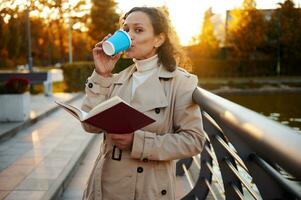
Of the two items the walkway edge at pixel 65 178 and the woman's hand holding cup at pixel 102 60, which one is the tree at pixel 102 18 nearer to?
the walkway edge at pixel 65 178

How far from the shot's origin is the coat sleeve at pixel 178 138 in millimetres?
2158

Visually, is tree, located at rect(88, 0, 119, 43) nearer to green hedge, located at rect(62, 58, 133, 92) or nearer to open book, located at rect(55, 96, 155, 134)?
green hedge, located at rect(62, 58, 133, 92)

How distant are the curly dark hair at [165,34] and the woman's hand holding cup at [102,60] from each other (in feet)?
0.80

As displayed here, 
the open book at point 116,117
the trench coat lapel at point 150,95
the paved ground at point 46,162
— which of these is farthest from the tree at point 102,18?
the open book at point 116,117

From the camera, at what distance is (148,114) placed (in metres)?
2.27

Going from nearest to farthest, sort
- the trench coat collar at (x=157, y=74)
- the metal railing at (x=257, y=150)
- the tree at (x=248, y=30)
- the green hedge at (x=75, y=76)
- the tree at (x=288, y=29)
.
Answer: the metal railing at (x=257, y=150)
the trench coat collar at (x=157, y=74)
the tree at (x=288, y=29)
the green hedge at (x=75, y=76)
the tree at (x=248, y=30)

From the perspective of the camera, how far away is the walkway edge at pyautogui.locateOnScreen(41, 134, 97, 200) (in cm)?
457

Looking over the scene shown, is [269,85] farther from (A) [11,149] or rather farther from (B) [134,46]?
(B) [134,46]

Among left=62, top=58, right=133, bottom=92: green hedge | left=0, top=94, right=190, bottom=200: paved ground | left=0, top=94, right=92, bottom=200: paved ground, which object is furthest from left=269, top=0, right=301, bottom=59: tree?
left=0, top=94, right=190, bottom=200: paved ground

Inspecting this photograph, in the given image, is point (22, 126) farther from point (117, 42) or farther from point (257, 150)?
point (257, 150)

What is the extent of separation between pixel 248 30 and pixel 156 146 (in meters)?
38.1

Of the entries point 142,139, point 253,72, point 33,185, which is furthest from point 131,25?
point 253,72

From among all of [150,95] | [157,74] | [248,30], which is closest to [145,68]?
[157,74]

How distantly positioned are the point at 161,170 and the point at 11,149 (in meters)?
5.48
